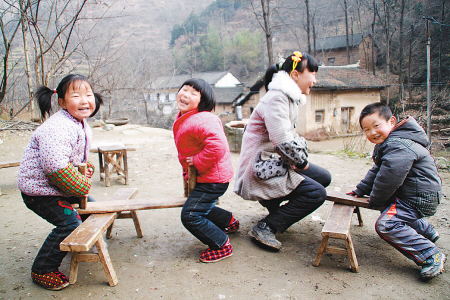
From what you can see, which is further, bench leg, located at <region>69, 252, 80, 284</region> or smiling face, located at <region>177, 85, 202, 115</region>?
smiling face, located at <region>177, 85, 202, 115</region>

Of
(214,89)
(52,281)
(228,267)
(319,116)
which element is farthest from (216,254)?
(214,89)

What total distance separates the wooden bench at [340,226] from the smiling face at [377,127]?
A: 0.55 meters

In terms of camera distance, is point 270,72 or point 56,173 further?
point 270,72

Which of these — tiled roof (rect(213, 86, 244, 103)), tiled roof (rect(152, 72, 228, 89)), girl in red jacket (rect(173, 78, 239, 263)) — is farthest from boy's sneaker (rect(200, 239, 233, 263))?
tiled roof (rect(152, 72, 228, 89))

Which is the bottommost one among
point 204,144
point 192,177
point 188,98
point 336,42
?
point 192,177

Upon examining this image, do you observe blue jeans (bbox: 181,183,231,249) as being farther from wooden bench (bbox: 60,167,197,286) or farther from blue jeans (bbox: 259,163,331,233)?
blue jeans (bbox: 259,163,331,233)

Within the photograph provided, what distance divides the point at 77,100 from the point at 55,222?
2.95 ft

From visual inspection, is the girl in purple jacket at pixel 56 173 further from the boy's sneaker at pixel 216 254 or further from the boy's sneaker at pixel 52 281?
the boy's sneaker at pixel 216 254

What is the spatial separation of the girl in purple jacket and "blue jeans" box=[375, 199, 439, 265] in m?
2.22

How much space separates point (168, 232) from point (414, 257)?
2160 mm

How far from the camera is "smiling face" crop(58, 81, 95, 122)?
2.38 metres

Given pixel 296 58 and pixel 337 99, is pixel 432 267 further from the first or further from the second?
pixel 337 99

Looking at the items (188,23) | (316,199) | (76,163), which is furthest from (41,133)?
(188,23)

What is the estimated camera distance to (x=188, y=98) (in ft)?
8.73
